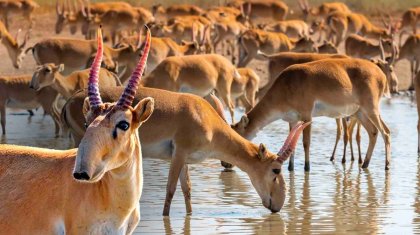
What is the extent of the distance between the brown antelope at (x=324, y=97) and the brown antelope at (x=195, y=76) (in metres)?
3.33

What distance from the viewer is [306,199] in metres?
12.3

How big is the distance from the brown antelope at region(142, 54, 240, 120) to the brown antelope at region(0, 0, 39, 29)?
19999 millimetres

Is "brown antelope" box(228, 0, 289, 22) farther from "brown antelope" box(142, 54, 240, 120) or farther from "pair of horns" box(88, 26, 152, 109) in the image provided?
"pair of horns" box(88, 26, 152, 109)

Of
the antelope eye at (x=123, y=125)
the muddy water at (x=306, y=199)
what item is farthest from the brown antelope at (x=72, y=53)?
the antelope eye at (x=123, y=125)

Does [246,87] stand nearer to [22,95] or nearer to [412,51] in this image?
[22,95]

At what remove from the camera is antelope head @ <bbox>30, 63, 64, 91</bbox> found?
1897 cm

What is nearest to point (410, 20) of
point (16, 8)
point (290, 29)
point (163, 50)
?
point (290, 29)

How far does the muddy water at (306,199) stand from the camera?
10.5m

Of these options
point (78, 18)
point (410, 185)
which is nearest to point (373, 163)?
point (410, 185)

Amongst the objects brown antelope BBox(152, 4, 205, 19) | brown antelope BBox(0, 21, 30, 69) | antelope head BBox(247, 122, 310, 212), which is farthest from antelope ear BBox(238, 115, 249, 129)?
brown antelope BBox(152, 4, 205, 19)

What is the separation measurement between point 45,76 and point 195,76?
233 centimetres

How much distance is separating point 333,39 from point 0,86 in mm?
19724

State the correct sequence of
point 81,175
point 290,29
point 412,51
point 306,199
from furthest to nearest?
point 290,29
point 412,51
point 306,199
point 81,175

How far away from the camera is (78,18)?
3669 centimetres
